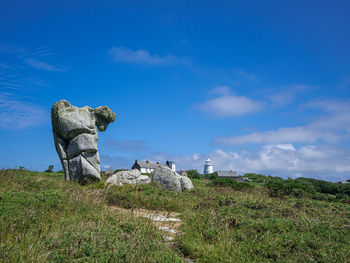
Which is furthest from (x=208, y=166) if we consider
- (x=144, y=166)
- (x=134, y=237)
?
(x=134, y=237)

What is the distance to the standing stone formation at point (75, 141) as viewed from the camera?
1366 centimetres

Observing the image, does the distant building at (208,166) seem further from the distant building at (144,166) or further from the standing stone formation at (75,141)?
the standing stone formation at (75,141)

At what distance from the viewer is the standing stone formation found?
13.7 meters

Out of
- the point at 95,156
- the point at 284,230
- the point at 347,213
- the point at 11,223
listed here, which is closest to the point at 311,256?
the point at 284,230

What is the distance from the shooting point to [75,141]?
13.8m

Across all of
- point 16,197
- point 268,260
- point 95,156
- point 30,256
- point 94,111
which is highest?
point 94,111

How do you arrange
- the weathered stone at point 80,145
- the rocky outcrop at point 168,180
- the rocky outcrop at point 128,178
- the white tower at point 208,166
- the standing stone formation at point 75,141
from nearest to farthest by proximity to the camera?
the standing stone formation at point 75,141, the weathered stone at point 80,145, the rocky outcrop at point 128,178, the rocky outcrop at point 168,180, the white tower at point 208,166

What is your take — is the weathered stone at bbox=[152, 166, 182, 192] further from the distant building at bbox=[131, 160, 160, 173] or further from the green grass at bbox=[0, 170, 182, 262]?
the distant building at bbox=[131, 160, 160, 173]

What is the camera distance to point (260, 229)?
688 centimetres

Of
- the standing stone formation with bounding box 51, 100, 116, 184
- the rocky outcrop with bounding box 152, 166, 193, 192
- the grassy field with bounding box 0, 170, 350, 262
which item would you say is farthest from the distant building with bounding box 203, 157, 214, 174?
the grassy field with bounding box 0, 170, 350, 262

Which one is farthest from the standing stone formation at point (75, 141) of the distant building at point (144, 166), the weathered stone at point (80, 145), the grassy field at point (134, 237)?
the distant building at point (144, 166)

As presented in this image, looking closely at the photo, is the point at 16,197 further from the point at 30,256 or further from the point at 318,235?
the point at 318,235

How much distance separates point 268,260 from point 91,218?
431 cm

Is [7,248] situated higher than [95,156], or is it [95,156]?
[95,156]
